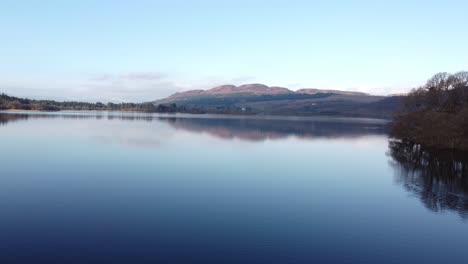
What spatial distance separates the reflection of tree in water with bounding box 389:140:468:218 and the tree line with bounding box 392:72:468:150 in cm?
165

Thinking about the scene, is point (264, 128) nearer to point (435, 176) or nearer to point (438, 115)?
point (438, 115)

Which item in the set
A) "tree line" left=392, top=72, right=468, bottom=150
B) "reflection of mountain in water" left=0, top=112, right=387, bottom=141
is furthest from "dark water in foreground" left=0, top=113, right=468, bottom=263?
"reflection of mountain in water" left=0, top=112, right=387, bottom=141

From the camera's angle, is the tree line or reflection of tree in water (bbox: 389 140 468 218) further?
the tree line

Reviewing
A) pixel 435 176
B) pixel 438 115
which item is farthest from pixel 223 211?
pixel 438 115

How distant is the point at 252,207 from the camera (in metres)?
13.3

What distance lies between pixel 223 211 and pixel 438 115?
27.9m

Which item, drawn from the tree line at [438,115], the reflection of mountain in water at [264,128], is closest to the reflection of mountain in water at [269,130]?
the reflection of mountain in water at [264,128]

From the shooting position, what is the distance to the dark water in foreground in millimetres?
9414

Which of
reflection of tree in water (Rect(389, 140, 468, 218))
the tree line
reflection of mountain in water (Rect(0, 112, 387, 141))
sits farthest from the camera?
reflection of mountain in water (Rect(0, 112, 387, 141))

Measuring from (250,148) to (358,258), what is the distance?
22906mm

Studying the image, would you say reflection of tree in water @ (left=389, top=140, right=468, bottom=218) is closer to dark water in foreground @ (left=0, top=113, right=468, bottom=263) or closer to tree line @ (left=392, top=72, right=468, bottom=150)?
dark water in foreground @ (left=0, top=113, right=468, bottom=263)

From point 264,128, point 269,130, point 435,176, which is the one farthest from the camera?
point 264,128

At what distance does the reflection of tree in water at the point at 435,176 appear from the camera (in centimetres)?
1504

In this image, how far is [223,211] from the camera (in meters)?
12.7
